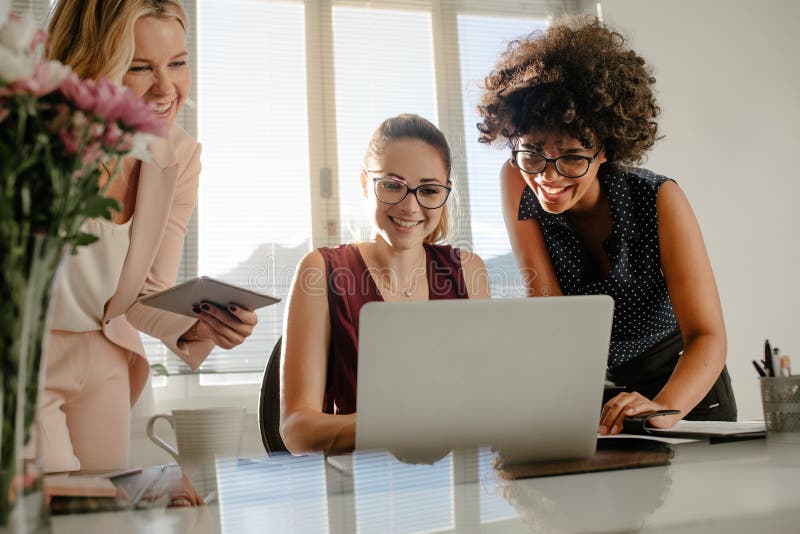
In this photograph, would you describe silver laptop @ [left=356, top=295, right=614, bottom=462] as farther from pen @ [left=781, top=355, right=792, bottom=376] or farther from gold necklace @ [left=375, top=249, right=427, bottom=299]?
gold necklace @ [left=375, top=249, right=427, bottom=299]

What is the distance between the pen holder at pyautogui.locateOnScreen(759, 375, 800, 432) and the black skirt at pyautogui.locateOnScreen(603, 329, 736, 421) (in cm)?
63

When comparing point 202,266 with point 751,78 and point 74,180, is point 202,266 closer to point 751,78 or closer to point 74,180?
point 74,180

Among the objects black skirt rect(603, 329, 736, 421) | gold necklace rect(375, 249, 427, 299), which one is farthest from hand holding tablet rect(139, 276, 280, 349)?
black skirt rect(603, 329, 736, 421)

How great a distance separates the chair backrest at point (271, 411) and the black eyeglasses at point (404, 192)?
0.46 m

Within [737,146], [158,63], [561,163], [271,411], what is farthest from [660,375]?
[737,146]

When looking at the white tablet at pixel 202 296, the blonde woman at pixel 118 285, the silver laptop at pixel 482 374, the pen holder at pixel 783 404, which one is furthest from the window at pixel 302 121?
the silver laptop at pixel 482 374

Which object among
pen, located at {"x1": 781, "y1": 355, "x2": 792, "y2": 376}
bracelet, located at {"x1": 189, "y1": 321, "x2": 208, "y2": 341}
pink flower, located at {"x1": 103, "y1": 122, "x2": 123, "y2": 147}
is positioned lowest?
pen, located at {"x1": 781, "y1": 355, "x2": 792, "y2": 376}

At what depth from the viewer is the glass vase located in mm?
416

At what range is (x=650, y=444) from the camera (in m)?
1.05

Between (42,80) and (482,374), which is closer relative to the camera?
(42,80)

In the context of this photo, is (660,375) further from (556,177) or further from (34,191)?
(34,191)

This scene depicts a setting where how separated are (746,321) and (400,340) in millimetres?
3073

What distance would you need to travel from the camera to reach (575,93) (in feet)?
5.86

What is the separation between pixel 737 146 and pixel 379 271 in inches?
100
